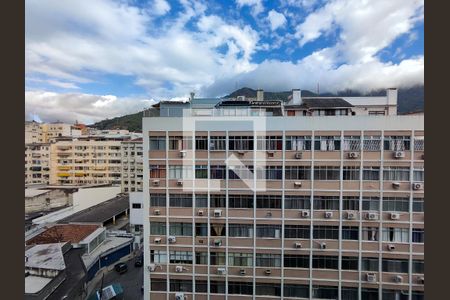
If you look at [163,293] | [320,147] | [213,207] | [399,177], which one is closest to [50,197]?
[163,293]

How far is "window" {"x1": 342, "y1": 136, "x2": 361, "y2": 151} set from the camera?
4.01 metres

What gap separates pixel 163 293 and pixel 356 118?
444 centimetres

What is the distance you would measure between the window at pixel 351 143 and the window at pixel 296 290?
2.41 metres

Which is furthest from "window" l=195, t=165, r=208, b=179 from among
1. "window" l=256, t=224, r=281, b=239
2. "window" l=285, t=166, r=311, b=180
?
"window" l=285, t=166, r=311, b=180

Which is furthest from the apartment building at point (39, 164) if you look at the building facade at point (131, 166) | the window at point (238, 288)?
the window at point (238, 288)

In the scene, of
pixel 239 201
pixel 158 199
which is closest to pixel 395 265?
pixel 239 201

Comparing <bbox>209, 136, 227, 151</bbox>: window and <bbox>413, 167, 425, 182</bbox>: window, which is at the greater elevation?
<bbox>209, 136, 227, 151</bbox>: window

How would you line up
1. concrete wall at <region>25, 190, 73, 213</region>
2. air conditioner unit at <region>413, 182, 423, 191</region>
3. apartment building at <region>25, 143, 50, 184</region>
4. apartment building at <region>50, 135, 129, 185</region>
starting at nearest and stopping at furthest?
air conditioner unit at <region>413, 182, 423, 191</region>
concrete wall at <region>25, 190, 73, 213</region>
apartment building at <region>25, 143, 50, 184</region>
apartment building at <region>50, 135, 129, 185</region>

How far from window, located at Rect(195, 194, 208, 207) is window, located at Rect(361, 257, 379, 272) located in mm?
2753

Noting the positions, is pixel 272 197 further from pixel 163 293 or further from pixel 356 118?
pixel 163 293

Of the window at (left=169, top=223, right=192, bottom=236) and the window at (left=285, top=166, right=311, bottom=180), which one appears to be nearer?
the window at (left=285, top=166, right=311, bottom=180)

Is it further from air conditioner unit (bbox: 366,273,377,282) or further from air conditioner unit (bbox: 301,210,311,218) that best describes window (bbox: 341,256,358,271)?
air conditioner unit (bbox: 301,210,311,218)

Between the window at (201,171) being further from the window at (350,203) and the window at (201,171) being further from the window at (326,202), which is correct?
the window at (350,203)

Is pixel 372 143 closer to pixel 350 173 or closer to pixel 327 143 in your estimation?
pixel 350 173
